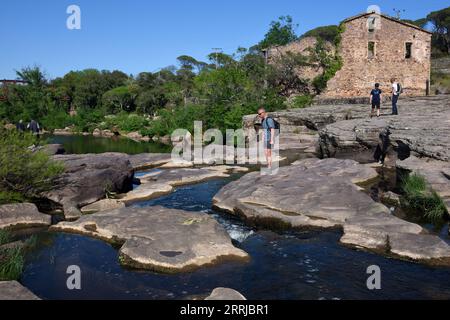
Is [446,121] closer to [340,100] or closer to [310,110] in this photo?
[310,110]

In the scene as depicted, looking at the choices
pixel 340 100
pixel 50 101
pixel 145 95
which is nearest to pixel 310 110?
pixel 340 100

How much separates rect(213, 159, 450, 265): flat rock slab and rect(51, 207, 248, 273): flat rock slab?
1.60 m

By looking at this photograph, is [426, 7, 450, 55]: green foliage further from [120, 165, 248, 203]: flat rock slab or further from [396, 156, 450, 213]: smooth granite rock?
[396, 156, 450, 213]: smooth granite rock

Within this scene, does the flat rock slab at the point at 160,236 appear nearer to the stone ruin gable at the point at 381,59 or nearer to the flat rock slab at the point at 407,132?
the flat rock slab at the point at 407,132

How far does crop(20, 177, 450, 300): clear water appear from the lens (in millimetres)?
5828

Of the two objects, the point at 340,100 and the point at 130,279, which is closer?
the point at 130,279

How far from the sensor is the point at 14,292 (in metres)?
5.20

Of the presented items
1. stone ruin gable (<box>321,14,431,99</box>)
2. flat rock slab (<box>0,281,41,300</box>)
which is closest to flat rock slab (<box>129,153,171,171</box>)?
flat rock slab (<box>0,281,41,300</box>)

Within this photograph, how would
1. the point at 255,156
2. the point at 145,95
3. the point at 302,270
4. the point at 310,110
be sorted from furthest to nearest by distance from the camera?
1. the point at 145,95
2. the point at 310,110
3. the point at 255,156
4. the point at 302,270

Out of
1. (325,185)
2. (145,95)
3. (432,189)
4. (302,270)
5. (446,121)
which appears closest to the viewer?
(302,270)

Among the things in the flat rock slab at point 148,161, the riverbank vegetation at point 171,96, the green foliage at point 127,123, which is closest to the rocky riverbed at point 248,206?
the flat rock slab at point 148,161

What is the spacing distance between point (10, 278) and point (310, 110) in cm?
2143

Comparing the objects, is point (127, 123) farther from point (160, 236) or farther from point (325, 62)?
point (160, 236)

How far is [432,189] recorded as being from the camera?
9.59 metres
